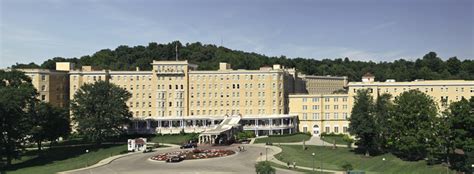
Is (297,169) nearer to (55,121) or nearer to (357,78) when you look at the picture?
(55,121)

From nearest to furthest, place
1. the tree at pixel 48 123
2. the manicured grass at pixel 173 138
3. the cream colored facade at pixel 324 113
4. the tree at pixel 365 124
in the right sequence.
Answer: the tree at pixel 365 124 < the tree at pixel 48 123 < the manicured grass at pixel 173 138 < the cream colored facade at pixel 324 113

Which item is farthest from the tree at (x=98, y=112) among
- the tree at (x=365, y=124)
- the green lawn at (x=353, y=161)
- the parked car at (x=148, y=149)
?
the tree at (x=365, y=124)

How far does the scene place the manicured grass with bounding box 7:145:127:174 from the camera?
230ft

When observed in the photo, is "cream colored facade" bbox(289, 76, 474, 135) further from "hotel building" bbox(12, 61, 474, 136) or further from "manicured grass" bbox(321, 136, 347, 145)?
"manicured grass" bbox(321, 136, 347, 145)

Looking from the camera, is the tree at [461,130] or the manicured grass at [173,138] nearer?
the tree at [461,130]

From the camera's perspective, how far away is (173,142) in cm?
9612

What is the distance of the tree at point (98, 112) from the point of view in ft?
291

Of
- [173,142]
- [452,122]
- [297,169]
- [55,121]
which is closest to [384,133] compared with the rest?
[452,122]

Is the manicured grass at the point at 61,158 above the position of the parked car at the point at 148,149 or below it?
below

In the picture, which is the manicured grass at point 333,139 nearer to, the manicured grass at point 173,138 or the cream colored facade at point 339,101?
the cream colored facade at point 339,101

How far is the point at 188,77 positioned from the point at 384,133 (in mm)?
46908

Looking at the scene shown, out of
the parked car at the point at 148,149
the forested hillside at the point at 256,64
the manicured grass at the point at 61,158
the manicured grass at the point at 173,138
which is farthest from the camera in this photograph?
the forested hillside at the point at 256,64

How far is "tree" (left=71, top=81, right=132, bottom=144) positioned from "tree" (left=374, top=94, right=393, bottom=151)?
42861 mm

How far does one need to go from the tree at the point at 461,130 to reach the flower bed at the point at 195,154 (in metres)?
30.2
